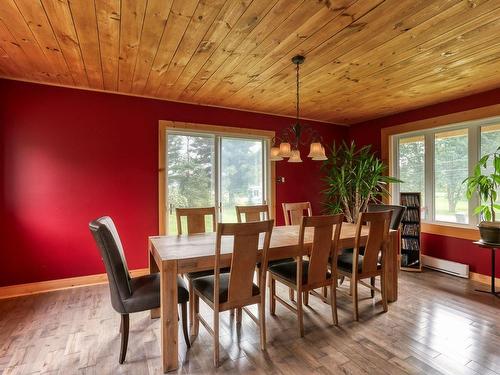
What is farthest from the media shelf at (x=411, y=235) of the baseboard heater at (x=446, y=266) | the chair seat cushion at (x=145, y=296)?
the chair seat cushion at (x=145, y=296)

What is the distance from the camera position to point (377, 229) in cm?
258

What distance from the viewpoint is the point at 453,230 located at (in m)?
3.87

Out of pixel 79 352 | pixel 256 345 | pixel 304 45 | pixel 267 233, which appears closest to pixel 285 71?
pixel 304 45

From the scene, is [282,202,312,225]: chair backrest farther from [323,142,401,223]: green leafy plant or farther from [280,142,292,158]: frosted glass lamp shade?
[323,142,401,223]: green leafy plant

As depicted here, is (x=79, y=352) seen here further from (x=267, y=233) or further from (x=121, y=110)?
(x=121, y=110)

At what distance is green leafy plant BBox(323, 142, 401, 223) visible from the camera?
14.5 ft

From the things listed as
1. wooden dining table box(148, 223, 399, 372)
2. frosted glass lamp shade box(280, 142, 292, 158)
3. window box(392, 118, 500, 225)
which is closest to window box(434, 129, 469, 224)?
window box(392, 118, 500, 225)

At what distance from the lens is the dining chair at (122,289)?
1787 mm

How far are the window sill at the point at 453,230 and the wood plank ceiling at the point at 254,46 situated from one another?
5.89 ft

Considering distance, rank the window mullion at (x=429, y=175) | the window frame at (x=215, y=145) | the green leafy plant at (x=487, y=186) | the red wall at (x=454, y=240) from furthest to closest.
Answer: the window mullion at (x=429, y=175) → the window frame at (x=215, y=145) → the red wall at (x=454, y=240) → the green leafy plant at (x=487, y=186)

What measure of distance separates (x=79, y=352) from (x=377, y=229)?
104 inches

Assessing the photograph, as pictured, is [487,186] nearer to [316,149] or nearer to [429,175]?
[429,175]

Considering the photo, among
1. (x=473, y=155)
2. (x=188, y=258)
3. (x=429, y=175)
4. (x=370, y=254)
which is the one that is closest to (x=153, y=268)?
(x=188, y=258)

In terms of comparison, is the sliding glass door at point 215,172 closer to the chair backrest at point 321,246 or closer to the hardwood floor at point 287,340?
the hardwood floor at point 287,340
